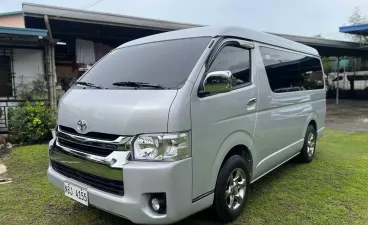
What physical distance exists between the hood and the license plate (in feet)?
1.70

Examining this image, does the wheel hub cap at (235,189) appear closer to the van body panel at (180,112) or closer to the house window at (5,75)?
the van body panel at (180,112)

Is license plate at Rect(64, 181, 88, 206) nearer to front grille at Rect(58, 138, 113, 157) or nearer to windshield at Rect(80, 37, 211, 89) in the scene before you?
front grille at Rect(58, 138, 113, 157)

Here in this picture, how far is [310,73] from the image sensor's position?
5363mm

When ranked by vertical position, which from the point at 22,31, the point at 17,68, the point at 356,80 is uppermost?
the point at 22,31

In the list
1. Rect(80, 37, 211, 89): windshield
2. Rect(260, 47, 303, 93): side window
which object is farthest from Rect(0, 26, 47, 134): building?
Rect(260, 47, 303, 93): side window

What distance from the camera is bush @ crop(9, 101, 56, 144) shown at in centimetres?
690

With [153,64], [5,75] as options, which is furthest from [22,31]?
[153,64]

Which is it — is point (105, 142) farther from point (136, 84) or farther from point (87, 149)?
point (136, 84)

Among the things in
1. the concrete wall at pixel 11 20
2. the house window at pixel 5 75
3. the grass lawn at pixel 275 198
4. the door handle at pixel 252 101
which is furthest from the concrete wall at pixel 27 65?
the door handle at pixel 252 101

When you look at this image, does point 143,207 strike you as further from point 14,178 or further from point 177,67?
point 14,178

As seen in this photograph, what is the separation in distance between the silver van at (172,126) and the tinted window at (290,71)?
3cm

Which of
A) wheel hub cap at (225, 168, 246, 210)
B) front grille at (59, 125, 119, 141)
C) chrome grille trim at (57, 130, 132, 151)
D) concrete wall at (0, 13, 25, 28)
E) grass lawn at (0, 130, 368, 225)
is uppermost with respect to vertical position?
concrete wall at (0, 13, 25, 28)

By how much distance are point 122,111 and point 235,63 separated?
54.7 inches

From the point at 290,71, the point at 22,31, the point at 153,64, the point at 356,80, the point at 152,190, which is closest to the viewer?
the point at 152,190
